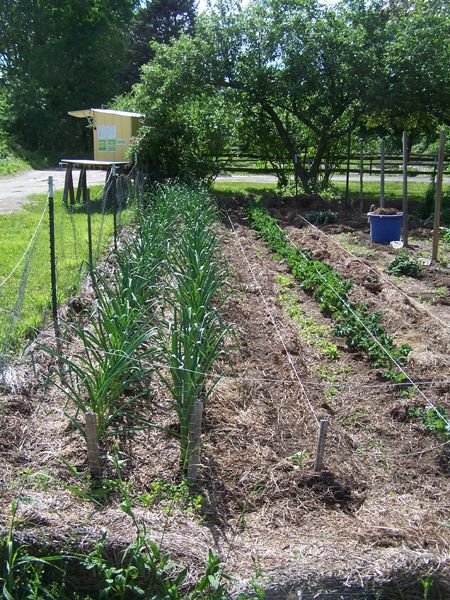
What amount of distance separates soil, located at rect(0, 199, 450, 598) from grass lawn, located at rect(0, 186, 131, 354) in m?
0.56

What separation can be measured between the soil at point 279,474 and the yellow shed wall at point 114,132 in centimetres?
1181

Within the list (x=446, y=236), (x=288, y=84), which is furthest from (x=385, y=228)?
(x=288, y=84)

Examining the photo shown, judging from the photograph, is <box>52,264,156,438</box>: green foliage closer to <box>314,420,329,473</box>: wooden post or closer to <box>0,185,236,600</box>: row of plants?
<box>0,185,236,600</box>: row of plants

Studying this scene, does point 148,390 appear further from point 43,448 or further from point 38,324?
point 38,324

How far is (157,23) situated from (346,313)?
46740mm

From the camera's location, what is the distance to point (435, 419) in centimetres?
418

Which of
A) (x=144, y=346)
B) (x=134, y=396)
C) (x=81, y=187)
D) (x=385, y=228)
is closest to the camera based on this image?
(x=134, y=396)

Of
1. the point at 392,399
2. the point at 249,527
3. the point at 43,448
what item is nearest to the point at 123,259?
the point at 43,448

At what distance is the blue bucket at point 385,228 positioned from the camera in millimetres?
11445

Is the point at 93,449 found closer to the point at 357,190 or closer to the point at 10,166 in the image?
the point at 357,190

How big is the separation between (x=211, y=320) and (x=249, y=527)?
146 centimetres

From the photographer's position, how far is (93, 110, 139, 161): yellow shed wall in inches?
651

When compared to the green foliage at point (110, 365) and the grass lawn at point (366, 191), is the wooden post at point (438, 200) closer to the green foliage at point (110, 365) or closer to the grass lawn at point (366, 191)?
the green foliage at point (110, 365)

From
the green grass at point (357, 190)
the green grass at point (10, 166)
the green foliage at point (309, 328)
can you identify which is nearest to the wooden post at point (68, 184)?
the green grass at point (357, 190)
